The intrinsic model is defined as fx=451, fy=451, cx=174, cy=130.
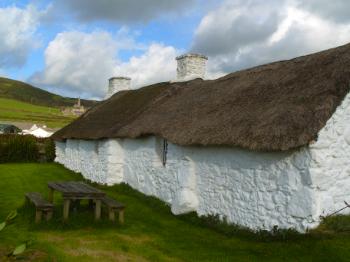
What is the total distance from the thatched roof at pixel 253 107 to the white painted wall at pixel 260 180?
0.36 m

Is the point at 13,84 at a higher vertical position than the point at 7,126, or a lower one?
higher

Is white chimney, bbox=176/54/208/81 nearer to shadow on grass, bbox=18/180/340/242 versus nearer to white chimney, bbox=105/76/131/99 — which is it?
shadow on grass, bbox=18/180/340/242

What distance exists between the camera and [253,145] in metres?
8.15

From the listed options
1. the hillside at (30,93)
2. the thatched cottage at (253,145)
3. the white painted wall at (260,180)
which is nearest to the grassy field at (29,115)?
the hillside at (30,93)

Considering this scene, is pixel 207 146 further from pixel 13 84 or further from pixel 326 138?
pixel 13 84

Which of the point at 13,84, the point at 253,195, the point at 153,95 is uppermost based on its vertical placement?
the point at 13,84

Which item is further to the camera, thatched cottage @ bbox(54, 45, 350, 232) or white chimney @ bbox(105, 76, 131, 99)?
white chimney @ bbox(105, 76, 131, 99)

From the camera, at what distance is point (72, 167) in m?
21.9

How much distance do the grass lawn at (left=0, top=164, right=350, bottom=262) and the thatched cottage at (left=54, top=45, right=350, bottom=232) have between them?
0.46 m

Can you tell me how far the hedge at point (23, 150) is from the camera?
26.0m

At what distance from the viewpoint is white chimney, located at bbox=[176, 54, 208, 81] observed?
1706cm

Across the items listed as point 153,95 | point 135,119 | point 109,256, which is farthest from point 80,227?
point 153,95

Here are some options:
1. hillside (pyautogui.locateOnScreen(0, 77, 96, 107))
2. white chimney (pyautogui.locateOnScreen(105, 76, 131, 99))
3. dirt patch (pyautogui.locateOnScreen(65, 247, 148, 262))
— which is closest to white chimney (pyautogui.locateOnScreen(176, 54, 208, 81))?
white chimney (pyautogui.locateOnScreen(105, 76, 131, 99))

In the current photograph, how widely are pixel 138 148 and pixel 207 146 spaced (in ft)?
15.0
